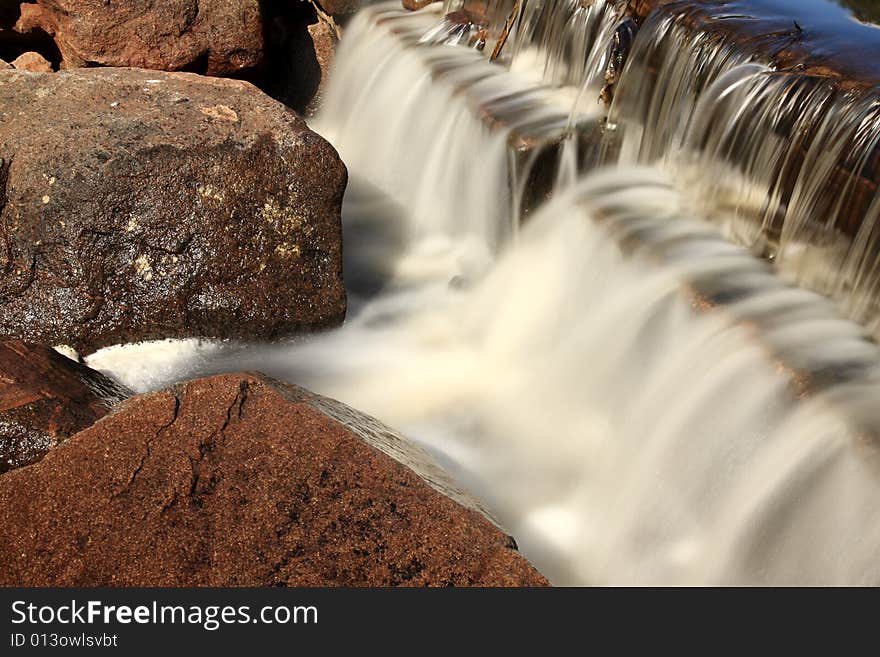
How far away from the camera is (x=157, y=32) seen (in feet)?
23.6

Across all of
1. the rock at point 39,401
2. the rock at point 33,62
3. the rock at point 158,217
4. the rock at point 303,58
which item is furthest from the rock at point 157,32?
the rock at point 39,401

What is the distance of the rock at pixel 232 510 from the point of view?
2854mm

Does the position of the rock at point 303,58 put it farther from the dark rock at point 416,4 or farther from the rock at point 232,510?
the rock at point 232,510

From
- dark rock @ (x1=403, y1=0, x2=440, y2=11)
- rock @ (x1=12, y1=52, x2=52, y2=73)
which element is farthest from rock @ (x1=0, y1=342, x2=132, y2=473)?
dark rock @ (x1=403, y1=0, x2=440, y2=11)

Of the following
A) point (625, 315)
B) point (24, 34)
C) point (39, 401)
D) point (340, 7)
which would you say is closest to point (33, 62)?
point (24, 34)

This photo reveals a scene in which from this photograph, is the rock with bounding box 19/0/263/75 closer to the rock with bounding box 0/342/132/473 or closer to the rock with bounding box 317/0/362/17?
the rock with bounding box 317/0/362/17

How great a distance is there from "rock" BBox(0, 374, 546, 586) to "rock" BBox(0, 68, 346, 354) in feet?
6.39

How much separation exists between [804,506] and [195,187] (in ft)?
10.3

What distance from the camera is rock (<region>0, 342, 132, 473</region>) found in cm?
368

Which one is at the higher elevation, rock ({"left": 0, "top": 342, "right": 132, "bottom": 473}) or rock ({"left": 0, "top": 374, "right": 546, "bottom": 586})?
rock ({"left": 0, "top": 374, "right": 546, "bottom": 586})

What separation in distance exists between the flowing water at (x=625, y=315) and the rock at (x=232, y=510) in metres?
1.11

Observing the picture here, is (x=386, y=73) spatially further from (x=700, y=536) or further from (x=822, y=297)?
(x=700, y=536)

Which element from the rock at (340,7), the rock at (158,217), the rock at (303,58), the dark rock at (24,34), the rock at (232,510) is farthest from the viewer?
the rock at (340,7)

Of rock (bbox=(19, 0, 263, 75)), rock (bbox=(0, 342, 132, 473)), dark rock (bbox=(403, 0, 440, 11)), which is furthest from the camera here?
dark rock (bbox=(403, 0, 440, 11))
